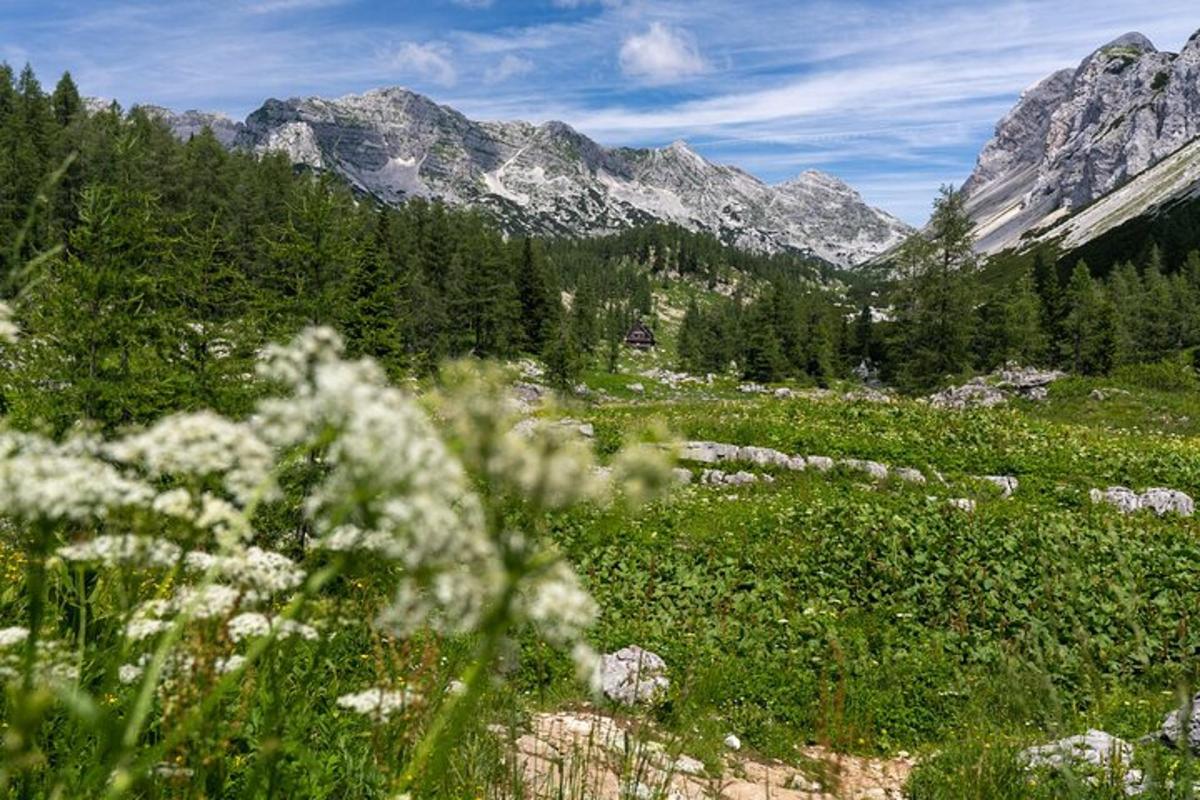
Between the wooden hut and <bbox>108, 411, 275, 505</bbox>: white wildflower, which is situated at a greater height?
<bbox>108, 411, 275, 505</bbox>: white wildflower

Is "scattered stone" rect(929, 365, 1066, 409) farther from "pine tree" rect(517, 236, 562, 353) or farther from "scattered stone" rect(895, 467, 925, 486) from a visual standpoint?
"pine tree" rect(517, 236, 562, 353)

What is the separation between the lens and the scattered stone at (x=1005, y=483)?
20.5 metres

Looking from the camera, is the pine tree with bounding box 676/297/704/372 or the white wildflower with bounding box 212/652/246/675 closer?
the white wildflower with bounding box 212/652/246/675

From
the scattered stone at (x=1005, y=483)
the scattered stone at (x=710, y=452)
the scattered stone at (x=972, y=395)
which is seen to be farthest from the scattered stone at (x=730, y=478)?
the scattered stone at (x=972, y=395)

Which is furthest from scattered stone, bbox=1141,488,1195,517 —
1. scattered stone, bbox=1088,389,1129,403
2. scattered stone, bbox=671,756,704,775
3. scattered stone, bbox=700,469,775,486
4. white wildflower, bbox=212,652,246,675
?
scattered stone, bbox=1088,389,1129,403

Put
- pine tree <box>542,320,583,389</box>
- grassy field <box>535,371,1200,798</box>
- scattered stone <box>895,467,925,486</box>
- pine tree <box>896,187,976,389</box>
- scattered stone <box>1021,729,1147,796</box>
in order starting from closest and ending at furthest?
scattered stone <box>1021,729,1147,796</box>
grassy field <box>535,371,1200,798</box>
scattered stone <box>895,467,925,486</box>
pine tree <box>896,187,976,389</box>
pine tree <box>542,320,583,389</box>

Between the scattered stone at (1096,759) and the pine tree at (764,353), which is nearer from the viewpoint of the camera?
the scattered stone at (1096,759)

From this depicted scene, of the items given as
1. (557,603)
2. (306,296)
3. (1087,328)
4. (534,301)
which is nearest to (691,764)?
(557,603)

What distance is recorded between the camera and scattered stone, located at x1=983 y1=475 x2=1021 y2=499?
20.5 m

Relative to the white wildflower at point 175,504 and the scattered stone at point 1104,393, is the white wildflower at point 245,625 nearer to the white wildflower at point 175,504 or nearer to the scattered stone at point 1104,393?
the white wildflower at point 175,504

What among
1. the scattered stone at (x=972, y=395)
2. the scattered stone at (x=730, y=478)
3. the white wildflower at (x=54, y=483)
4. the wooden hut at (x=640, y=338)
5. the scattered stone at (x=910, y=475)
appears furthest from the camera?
the wooden hut at (x=640, y=338)

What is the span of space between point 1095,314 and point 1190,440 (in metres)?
51.2

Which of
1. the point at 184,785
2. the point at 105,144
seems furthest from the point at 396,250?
the point at 184,785

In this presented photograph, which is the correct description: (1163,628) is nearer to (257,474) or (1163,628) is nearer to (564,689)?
(564,689)
